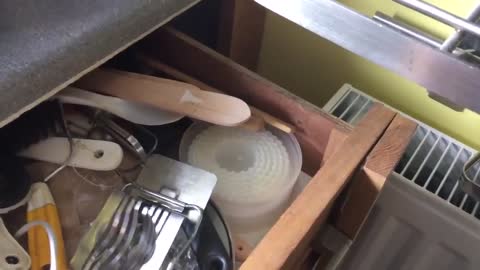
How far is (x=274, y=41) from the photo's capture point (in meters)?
0.94

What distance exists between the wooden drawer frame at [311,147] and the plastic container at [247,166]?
0.03 metres

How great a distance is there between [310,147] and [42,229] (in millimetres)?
295

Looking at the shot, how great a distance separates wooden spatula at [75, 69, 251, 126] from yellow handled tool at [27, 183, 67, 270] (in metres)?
0.13

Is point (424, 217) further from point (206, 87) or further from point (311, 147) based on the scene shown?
point (206, 87)

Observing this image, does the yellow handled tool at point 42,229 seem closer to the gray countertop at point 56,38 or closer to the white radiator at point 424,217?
the gray countertop at point 56,38

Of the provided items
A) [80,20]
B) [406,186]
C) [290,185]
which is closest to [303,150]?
[290,185]

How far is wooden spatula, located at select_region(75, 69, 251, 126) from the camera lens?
59 centimetres

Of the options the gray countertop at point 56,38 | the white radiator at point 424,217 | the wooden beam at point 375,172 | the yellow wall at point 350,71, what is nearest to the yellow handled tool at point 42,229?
the gray countertop at point 56,38

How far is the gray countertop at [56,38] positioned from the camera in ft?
1.50

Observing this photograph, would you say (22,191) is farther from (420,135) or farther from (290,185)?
(420,135)

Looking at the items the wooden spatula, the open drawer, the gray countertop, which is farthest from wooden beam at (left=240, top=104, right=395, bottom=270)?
the gray countertop

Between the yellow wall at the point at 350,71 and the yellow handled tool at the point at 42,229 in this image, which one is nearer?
the yellow handled tool at the point at 42,229

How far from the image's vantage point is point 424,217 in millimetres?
727

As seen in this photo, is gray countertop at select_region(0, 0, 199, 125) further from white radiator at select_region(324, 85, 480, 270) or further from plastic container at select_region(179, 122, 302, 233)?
white radiator at select_region(324, 85, 480, 270)
